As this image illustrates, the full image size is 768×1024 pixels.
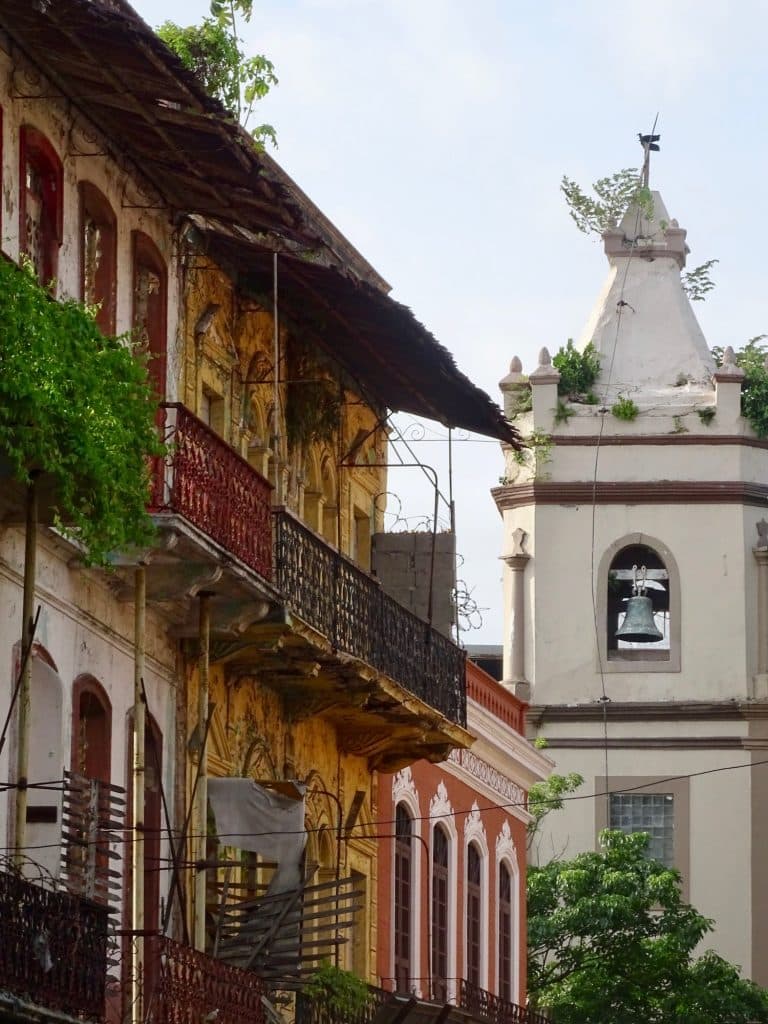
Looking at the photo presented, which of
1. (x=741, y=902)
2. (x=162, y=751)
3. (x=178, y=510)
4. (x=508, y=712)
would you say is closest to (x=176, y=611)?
(x=162, y=751)

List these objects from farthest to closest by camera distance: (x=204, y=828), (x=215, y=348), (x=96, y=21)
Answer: (x=215, y=348)
(x=204, y=828)
(x=96, y=21)

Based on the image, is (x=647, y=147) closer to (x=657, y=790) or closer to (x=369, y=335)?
(x=657, y=790)

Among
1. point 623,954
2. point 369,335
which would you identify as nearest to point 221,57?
point 369,335

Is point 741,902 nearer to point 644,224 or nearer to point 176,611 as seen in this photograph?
point 644,224

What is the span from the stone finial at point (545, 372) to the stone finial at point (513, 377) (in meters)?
0.31

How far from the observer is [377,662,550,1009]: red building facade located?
3111 cm

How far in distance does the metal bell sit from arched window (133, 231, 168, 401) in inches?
1029

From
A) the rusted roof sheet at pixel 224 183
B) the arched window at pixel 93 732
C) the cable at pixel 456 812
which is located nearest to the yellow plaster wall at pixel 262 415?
the rusted roof sheet at pixel 224 183

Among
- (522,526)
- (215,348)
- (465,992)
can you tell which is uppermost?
(522,526)

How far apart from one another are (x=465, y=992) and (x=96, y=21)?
1464 cm

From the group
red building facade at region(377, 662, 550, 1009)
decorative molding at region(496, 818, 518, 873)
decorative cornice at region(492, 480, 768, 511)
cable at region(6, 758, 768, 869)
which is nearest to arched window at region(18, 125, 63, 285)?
cable at region(6, 758, 768, 869)

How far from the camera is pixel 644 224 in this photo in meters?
52.1

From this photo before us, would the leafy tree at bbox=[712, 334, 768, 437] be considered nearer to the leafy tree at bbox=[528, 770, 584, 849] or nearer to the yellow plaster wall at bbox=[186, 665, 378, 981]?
the leafy tree at bbox=[528, 770, 584, 849]

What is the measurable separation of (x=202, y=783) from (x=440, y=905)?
9.54 metres
